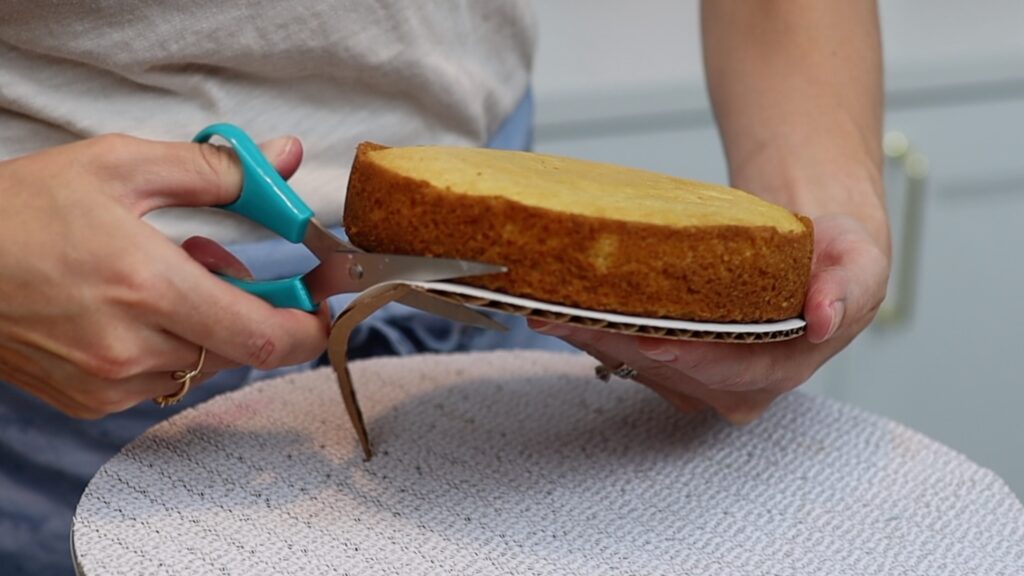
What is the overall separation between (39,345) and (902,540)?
1.29ft

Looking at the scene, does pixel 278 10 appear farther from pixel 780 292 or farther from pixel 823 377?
pixel 823 377

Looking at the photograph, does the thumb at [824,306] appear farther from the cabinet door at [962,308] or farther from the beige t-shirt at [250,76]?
the cabinet door at [962,308]

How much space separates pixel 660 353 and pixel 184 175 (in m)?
0.23

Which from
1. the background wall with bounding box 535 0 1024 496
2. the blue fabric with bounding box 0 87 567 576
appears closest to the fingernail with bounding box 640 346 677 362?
the blue fabric with bounding box 0 87 567 576

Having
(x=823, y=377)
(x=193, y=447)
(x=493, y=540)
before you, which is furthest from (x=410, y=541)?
(x=823, y=377)

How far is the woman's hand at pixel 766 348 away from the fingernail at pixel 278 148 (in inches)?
6.6

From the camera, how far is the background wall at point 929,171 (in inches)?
58.5

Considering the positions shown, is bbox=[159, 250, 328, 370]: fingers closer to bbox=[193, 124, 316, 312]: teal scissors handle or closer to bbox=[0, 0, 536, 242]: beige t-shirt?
bbox=[193, 124, 316, 312]: teal scissors handle

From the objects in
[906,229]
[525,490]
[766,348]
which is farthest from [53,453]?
[906,229]

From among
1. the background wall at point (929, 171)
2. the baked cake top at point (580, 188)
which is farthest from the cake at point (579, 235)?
the background wall at point (929, 171)

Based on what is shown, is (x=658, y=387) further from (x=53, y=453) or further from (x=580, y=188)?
(x=53, y=453)

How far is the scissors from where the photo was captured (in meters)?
0.52

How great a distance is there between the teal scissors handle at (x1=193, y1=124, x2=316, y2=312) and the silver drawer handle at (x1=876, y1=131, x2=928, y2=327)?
1.19 metres

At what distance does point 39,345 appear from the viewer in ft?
1.71
